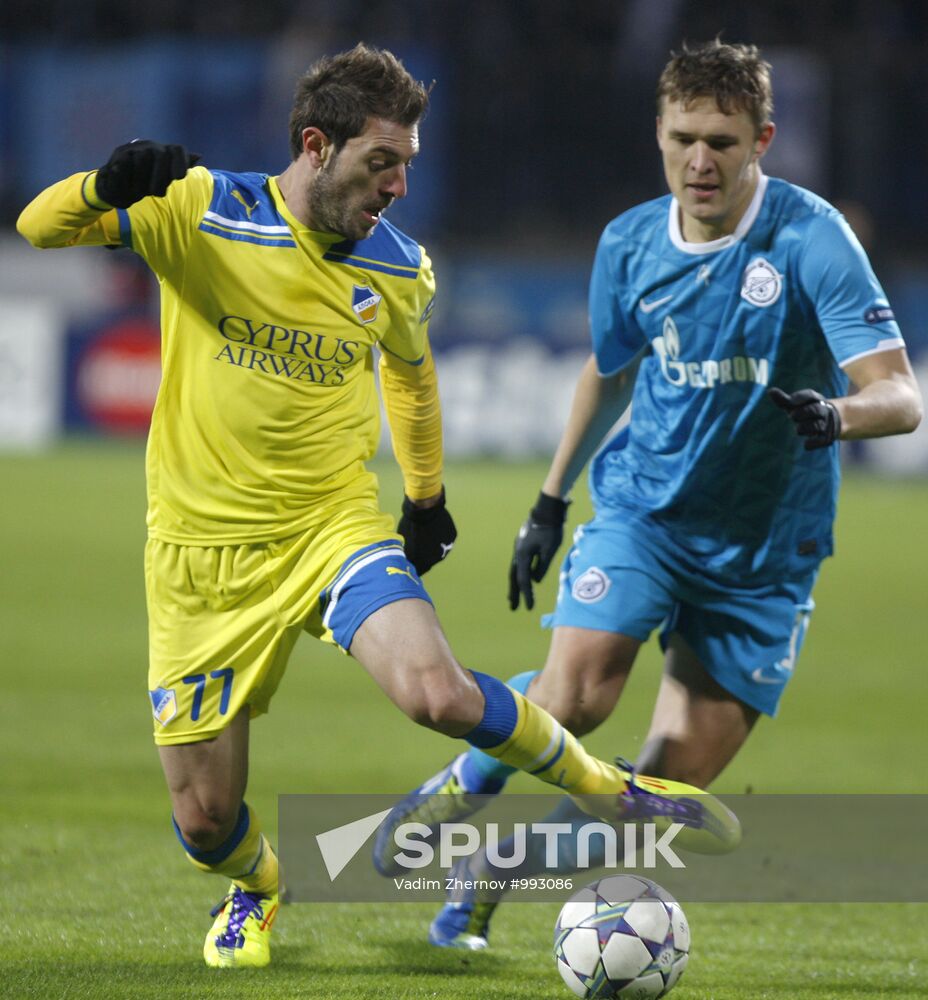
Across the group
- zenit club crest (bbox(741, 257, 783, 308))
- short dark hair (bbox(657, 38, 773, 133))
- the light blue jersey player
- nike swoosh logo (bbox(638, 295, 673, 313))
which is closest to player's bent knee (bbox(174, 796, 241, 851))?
the light blue jersey player

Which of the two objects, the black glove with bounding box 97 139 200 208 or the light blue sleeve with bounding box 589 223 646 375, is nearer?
the black glove with bounding box 97 139 200 208

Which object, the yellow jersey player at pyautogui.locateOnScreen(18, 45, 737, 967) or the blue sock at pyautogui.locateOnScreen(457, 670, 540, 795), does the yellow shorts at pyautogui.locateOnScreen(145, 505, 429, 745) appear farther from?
the blue sock at pyautogui.locateOnScreen(457, 670, 540, 795)

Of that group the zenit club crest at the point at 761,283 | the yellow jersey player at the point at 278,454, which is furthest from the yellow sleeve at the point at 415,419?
the zenit club crest at the point at 761,283

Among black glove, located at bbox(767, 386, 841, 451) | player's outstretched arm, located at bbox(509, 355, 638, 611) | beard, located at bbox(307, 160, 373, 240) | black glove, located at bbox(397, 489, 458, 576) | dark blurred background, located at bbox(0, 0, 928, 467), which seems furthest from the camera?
dark blurred background, located at bbox(0, 0, 928, 467)

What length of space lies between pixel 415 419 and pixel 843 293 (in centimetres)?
122

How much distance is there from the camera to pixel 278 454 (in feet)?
14.1

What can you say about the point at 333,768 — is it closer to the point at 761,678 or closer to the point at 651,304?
the point at 761,678

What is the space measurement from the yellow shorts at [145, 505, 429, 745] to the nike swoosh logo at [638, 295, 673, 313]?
108cm

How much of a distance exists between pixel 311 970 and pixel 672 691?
4.37 feet

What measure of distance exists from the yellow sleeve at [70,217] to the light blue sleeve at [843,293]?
185 cm

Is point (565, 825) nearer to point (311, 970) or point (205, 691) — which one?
point (311, 970)

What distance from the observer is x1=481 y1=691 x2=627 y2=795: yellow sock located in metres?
4.04

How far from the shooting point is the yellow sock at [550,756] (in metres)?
4.04

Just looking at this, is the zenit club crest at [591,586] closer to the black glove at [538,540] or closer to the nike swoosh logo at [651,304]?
the black glove at [538,540]
